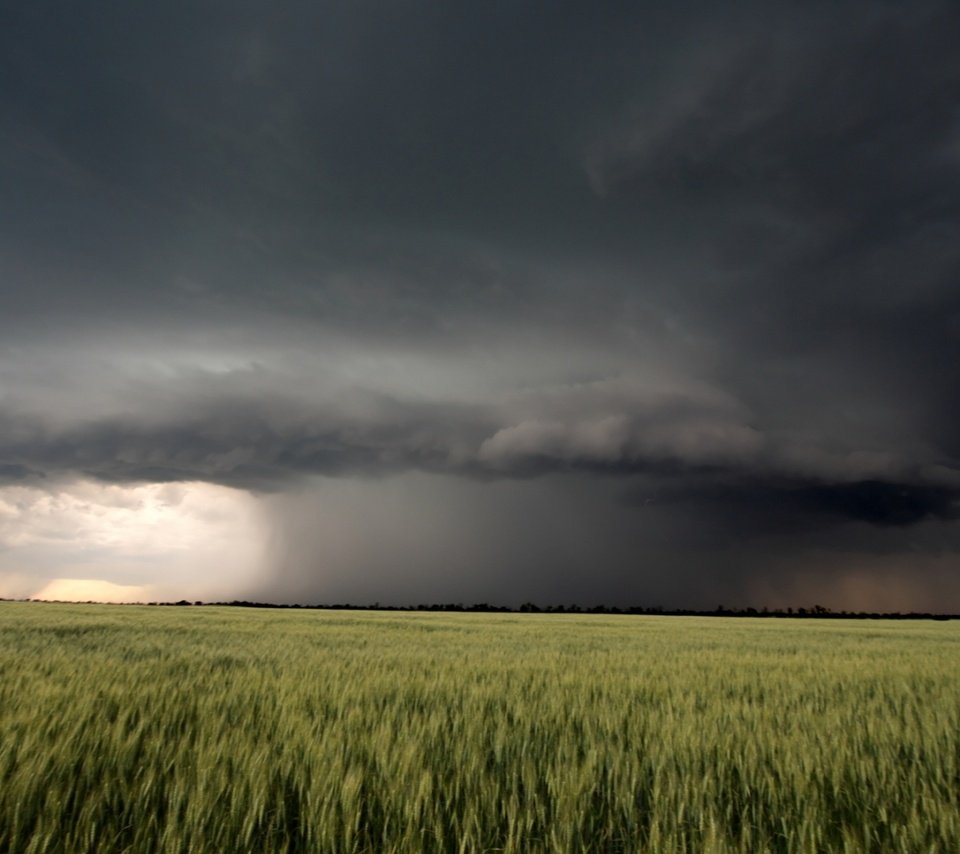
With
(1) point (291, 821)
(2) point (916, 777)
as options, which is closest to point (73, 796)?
(1) point (291, 821)

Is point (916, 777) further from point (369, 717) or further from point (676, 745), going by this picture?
point (369, 717)

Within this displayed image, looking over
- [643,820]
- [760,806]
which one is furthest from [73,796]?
[760,806]

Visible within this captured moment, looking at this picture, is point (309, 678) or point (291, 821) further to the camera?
point (309, 678)

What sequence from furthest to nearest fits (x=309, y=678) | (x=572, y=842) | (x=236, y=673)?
(x=236, y=673), (x=309, y=678), (x=572, y=842)

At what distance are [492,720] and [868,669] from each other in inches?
362

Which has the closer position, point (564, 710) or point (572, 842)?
point (572, 842)

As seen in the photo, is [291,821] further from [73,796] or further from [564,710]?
[564,710]

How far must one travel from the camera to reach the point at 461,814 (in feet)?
9.46

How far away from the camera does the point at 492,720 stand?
475cm

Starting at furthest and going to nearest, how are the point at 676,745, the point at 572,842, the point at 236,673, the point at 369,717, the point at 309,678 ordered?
the point at 236,673, the point at 309,678, the point at 369,717, the point at 676,745, the point at 572,842

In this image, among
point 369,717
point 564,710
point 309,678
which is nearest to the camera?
point 369,717

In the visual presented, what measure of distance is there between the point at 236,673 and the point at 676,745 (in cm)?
547

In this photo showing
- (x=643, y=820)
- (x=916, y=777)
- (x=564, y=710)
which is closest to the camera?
(x=643, y=820)

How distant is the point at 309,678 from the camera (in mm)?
6887
